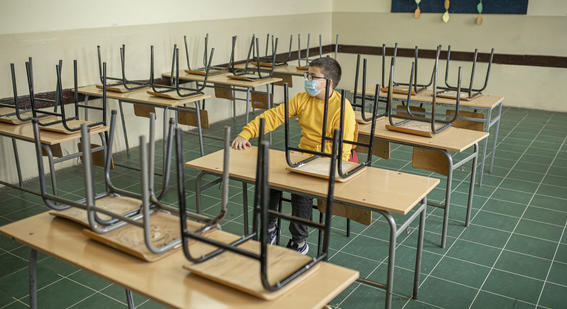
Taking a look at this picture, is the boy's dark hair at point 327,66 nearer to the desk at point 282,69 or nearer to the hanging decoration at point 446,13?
the desk at point 282,69

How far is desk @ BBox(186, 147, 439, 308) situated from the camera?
1.90 metres

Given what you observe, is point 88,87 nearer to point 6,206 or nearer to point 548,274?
point 6,206

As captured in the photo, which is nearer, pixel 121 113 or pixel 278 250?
pixel 278 250

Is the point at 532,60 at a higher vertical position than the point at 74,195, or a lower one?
higher

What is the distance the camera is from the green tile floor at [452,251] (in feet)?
7.84

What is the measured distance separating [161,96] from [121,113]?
875 mm

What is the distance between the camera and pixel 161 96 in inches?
153

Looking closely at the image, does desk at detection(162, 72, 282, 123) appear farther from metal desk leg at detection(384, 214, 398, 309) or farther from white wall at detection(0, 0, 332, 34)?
metal desk leg at detection(384, 214, 398, 309)

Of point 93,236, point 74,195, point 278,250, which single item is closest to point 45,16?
point 74,195

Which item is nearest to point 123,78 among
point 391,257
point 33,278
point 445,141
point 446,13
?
point 445,141

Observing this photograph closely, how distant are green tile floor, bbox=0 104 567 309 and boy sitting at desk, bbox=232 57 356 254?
41cm

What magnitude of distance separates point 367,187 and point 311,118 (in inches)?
25.2

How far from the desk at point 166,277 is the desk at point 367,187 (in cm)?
58

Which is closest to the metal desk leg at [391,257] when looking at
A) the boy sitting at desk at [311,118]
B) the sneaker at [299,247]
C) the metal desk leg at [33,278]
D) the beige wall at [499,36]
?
the boy sitting at desk at [311,118]
